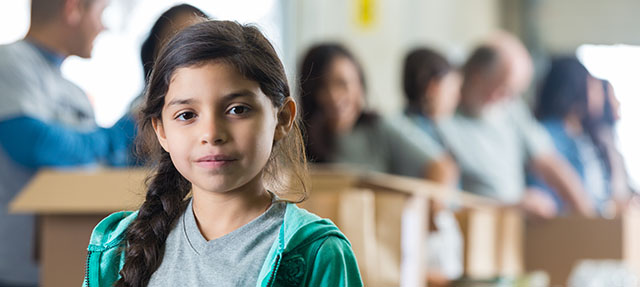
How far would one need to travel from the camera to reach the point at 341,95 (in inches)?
128

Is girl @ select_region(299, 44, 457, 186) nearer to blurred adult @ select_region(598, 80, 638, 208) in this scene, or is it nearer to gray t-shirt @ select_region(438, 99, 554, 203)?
gray t-shirt @ select_region(438, 99, 554, 203)

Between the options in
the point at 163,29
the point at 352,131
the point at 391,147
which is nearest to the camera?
the point at 163,29

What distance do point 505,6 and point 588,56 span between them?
603 millimetres

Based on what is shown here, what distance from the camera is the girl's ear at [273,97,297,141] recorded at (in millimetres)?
494

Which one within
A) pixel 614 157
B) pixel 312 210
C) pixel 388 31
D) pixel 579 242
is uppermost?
pixel 388 31

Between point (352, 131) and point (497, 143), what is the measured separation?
1.03 m

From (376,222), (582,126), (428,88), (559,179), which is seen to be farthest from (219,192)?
(582,126)

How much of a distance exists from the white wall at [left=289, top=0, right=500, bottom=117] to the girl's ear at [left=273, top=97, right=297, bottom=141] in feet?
13.5

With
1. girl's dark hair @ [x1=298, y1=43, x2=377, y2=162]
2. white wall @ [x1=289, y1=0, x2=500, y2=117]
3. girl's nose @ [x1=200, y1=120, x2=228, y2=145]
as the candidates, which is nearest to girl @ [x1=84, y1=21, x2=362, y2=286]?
girl's nose @ [x1=200, y1=120, x2=228, y2=145]

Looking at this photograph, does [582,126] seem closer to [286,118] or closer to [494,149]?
[494,149]

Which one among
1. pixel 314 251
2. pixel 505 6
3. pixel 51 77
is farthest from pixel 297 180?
pixel 505 6

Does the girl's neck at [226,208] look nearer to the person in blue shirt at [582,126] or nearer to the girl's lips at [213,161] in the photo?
the girl's lips at [213,161]

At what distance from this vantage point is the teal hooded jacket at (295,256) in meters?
0.46

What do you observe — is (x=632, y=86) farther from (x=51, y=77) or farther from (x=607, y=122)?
(x=51, y=77)
